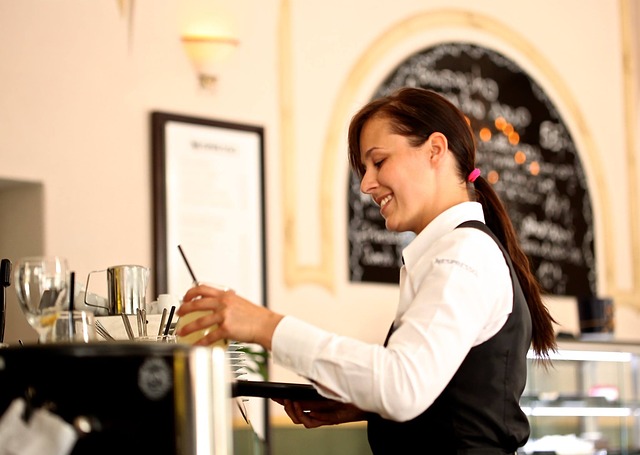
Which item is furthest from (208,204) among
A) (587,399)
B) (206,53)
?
(587,399)

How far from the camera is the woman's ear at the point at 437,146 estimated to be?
2.15 meters

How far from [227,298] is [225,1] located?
3695 mm

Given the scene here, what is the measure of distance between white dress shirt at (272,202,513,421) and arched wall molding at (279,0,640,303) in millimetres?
3559

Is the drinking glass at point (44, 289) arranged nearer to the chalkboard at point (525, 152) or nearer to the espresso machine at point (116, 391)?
the espresso machine at point (116, 391)

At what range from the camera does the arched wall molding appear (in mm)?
5535

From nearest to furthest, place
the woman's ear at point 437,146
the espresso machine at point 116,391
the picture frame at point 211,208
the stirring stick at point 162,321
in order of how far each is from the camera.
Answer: the espresso machine at point 116,391 → the woman's ear at point 437,146 → the stirring stick at point 162,321 → the picture frame at point 211,208

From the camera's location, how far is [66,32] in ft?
15.6

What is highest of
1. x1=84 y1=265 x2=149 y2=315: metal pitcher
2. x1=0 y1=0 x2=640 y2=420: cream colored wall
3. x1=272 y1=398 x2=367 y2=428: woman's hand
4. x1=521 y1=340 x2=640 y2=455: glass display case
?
x1=0 y1=0 x2=640 y2=420: cream colored wall

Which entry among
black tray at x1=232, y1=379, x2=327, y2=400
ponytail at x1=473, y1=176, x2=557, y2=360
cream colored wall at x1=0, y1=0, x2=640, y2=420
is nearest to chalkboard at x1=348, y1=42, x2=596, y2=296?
cream colored wall at x1=0, y1=0, x2=640, y2=420

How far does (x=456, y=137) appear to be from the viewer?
2184mm

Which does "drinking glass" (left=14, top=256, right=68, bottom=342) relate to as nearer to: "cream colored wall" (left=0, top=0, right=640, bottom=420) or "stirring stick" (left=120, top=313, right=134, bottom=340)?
"stirring stick" (left=120, top=313, right=134, bottom=340)

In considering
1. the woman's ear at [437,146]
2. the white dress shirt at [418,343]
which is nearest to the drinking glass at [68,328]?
the white dress shirt at [418,343]

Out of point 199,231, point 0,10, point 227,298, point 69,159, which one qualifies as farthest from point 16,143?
point 227,298

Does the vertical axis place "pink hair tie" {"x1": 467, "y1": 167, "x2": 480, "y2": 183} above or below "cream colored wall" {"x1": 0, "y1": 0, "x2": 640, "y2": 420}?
below
